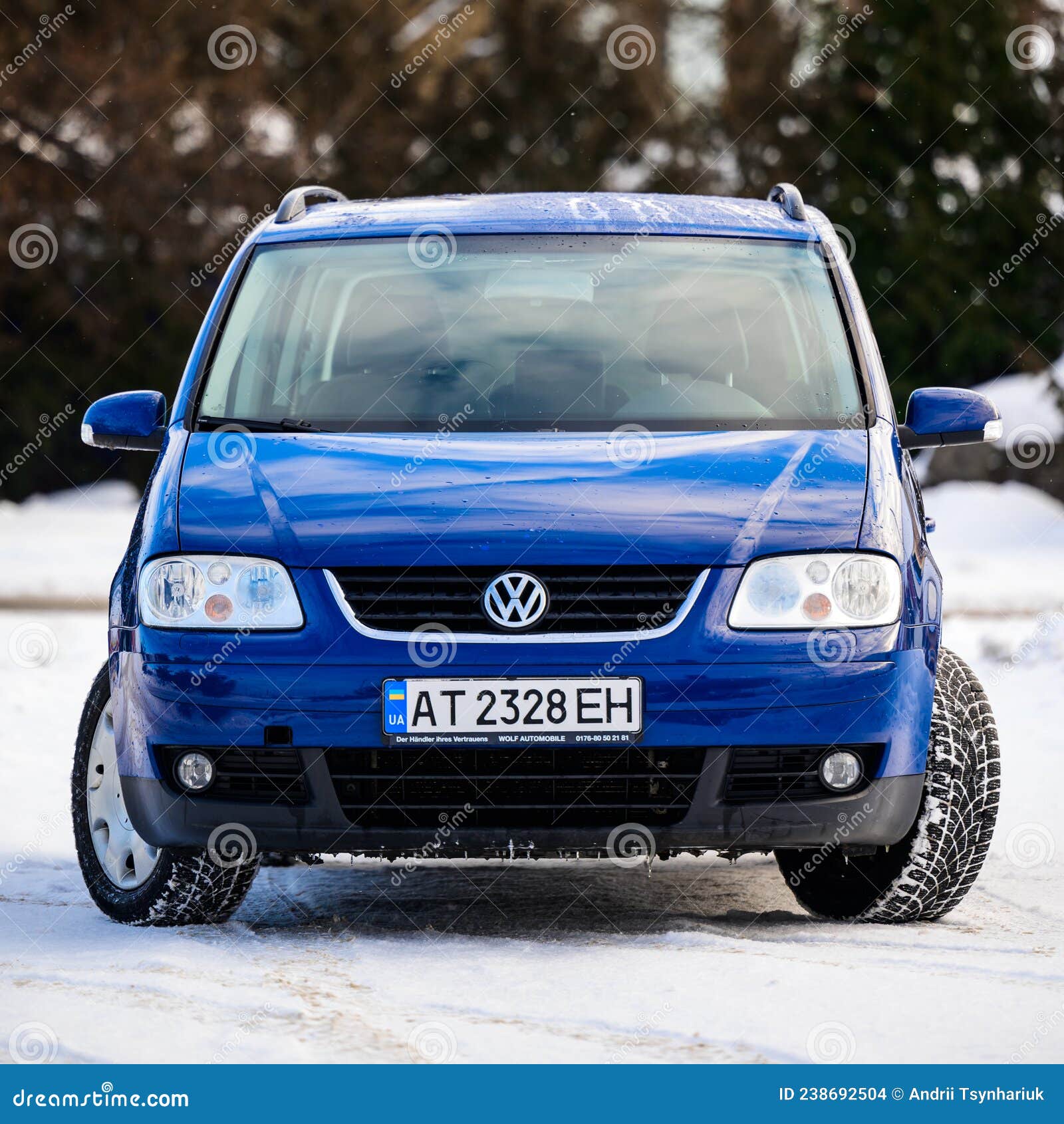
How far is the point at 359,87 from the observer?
28.9 meters

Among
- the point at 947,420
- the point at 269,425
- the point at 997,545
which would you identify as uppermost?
the point at 947,420

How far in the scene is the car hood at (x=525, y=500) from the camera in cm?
462

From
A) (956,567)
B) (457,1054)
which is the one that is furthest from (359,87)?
(457,1054)

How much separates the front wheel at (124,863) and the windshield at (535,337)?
0.95 meters

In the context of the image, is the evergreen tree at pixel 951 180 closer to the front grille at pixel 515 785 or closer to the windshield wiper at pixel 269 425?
the windshield wiper at pixel 269 425

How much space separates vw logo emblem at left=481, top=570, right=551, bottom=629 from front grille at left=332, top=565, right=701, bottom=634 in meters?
0.02

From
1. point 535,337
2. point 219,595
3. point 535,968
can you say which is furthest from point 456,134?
point 535,968

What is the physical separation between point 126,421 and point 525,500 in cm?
147

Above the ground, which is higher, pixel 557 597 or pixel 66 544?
pixel 557 597

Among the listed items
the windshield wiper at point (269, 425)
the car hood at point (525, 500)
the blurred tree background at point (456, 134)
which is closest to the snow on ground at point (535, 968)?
the car hood at point (525, 500)

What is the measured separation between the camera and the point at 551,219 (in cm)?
601

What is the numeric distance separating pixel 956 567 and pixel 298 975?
14.7m

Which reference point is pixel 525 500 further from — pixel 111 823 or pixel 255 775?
pixel 111 823

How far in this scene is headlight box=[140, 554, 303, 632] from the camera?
466 centimetres
